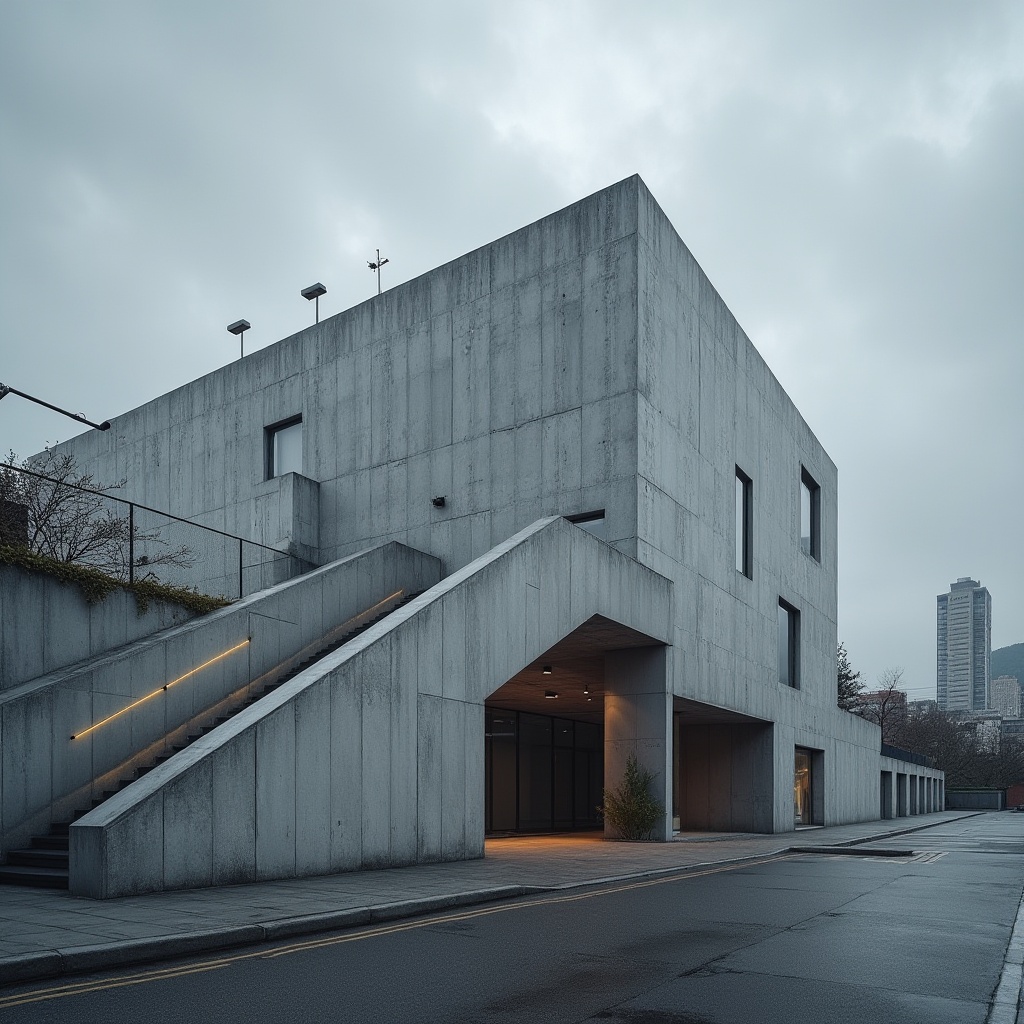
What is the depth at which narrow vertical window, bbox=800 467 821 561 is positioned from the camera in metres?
40.2

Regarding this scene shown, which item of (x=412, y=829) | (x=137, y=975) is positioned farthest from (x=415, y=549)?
(x=137, y=975)

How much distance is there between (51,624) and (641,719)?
43.9ft

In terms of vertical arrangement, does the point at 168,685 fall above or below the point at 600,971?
above

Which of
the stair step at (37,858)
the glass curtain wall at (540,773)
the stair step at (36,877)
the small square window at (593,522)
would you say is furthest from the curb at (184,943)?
the glass curtain wall at (540,773)

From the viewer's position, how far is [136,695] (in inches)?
613

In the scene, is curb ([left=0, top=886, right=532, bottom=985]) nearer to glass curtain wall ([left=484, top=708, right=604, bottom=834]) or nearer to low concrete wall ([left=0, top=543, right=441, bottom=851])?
low concrete wall ([left=0, top=543, right=441, bottom=851])

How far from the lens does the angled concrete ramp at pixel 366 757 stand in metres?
11.4

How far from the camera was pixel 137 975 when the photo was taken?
7598 millimetres

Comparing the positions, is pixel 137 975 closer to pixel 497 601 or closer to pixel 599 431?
pixel 497 601

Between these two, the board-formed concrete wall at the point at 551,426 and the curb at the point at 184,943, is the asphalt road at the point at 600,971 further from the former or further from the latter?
the board-formed concrete wall at the point at 551,426

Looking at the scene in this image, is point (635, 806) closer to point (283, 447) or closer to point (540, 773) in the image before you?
point (540, 773)

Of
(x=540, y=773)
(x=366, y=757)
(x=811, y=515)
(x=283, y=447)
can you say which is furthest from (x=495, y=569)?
(x=811, y=515)

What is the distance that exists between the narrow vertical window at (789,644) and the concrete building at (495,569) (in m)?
0.15

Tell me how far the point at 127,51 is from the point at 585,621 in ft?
239
